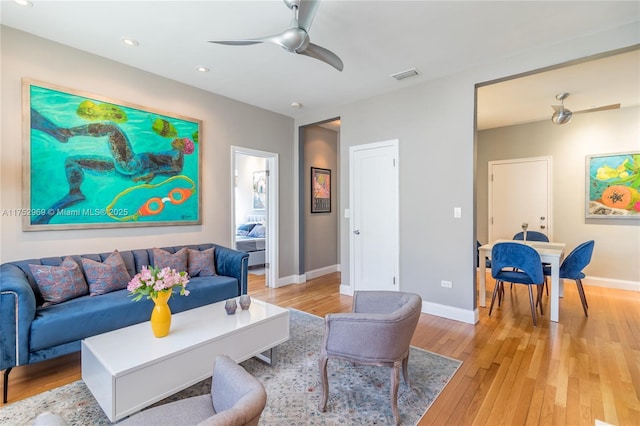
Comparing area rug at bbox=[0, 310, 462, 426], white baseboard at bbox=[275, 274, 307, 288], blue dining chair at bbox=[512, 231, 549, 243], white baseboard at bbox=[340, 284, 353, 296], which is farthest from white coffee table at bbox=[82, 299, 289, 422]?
blue dining chair at bbox=[512, 231, 549, 243]

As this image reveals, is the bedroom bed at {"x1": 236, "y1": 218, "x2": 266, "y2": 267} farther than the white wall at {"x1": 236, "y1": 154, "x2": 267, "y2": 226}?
No

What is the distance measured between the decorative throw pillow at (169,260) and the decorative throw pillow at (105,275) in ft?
1.18

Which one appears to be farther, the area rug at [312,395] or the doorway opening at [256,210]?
the doorway opening at [256,210]

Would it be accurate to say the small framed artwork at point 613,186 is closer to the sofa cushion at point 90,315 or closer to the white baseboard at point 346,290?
the white baseboard at point 346,290

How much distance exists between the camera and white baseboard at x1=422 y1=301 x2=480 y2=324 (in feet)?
11.0

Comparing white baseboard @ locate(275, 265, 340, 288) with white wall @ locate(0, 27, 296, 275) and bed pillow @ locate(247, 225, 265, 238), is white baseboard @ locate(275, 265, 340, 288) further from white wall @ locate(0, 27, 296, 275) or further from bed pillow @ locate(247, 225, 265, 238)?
bed pillow @ locate(247, 225, 265, 238)

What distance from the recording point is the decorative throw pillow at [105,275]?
2725mm

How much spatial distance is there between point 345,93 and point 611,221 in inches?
179

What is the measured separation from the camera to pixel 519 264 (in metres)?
3.37

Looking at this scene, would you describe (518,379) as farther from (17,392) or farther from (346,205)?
(17,392)

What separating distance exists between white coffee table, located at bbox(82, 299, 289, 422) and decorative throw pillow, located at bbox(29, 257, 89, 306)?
0.81m

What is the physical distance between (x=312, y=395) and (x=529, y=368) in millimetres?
1761

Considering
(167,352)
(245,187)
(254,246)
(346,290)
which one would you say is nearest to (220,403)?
(167,352)

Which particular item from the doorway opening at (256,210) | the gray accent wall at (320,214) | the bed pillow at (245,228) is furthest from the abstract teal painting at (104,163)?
the bed pillow at (245,228)
